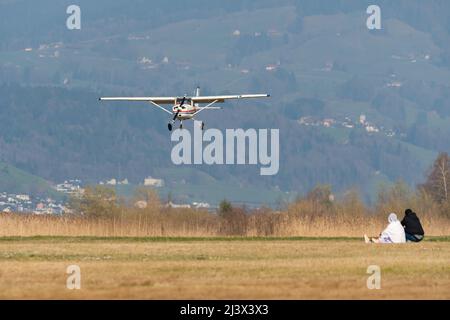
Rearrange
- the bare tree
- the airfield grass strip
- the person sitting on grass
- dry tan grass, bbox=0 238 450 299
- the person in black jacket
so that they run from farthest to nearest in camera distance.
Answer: the bare tree → the airfield grass strip → the person in black jacket → the person sitting on grass → dry tan grass, bbox=0 238 450 299

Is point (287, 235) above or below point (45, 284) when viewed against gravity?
above

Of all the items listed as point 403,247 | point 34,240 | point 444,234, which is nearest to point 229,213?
point 444,234

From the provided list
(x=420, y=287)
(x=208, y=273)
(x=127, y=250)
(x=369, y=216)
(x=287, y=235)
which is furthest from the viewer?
(x=369, y=216)

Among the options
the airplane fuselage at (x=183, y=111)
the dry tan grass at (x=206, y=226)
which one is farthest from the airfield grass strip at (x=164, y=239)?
the airplane fuselage at (x=183, y=111)

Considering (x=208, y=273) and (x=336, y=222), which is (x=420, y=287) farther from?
(x=336, y=222)

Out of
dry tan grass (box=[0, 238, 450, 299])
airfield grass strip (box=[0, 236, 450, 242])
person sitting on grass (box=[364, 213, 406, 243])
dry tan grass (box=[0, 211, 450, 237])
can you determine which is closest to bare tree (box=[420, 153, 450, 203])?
dry tan grass (box=[0, 211, 450, 237])

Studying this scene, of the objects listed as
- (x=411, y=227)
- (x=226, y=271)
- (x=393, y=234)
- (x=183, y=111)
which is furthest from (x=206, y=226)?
(x=226, y=271)

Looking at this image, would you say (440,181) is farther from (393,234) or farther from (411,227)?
(393,234)

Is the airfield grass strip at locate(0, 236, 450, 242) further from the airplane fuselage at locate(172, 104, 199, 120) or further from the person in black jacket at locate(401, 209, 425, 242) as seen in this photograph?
the airplane fuselage at locate(172, 104, 199, 120)

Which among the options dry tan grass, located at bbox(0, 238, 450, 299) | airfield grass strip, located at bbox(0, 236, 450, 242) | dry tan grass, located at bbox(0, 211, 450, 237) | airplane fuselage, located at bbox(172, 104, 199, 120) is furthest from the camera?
airplane fuselage, located at bbox(172, 104, 199, 120)
